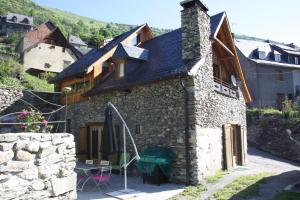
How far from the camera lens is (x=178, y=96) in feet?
38.2

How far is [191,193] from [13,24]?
63449 millimetres

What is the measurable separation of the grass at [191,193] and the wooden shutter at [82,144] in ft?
22.2

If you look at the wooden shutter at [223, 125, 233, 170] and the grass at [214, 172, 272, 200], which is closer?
the grass at [214, 172, 272, 200]

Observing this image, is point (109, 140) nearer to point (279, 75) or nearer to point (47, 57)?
point (279, 75)

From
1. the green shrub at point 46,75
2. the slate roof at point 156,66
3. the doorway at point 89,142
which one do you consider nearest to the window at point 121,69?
the slate roof at point 156,66

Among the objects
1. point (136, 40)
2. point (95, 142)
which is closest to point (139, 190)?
point (95, 142)

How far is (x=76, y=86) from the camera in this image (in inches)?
699

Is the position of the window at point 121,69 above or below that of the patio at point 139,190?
above

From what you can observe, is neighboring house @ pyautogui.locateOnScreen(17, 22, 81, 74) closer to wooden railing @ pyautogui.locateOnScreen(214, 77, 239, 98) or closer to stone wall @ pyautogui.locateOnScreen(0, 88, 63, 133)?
stone wall @ pyautogui.locateOnScreen(0, 88, 63, 133)

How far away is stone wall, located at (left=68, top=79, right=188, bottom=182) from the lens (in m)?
11.4

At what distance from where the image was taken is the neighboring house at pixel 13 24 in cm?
6309

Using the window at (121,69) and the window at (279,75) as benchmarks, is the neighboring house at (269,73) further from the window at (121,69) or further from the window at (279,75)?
the window at (121,69)

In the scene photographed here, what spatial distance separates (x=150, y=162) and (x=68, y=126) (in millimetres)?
7873

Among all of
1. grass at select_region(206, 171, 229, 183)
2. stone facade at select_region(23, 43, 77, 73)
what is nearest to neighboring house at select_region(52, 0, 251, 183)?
grass at select_region(206, 171, 229, 183)
